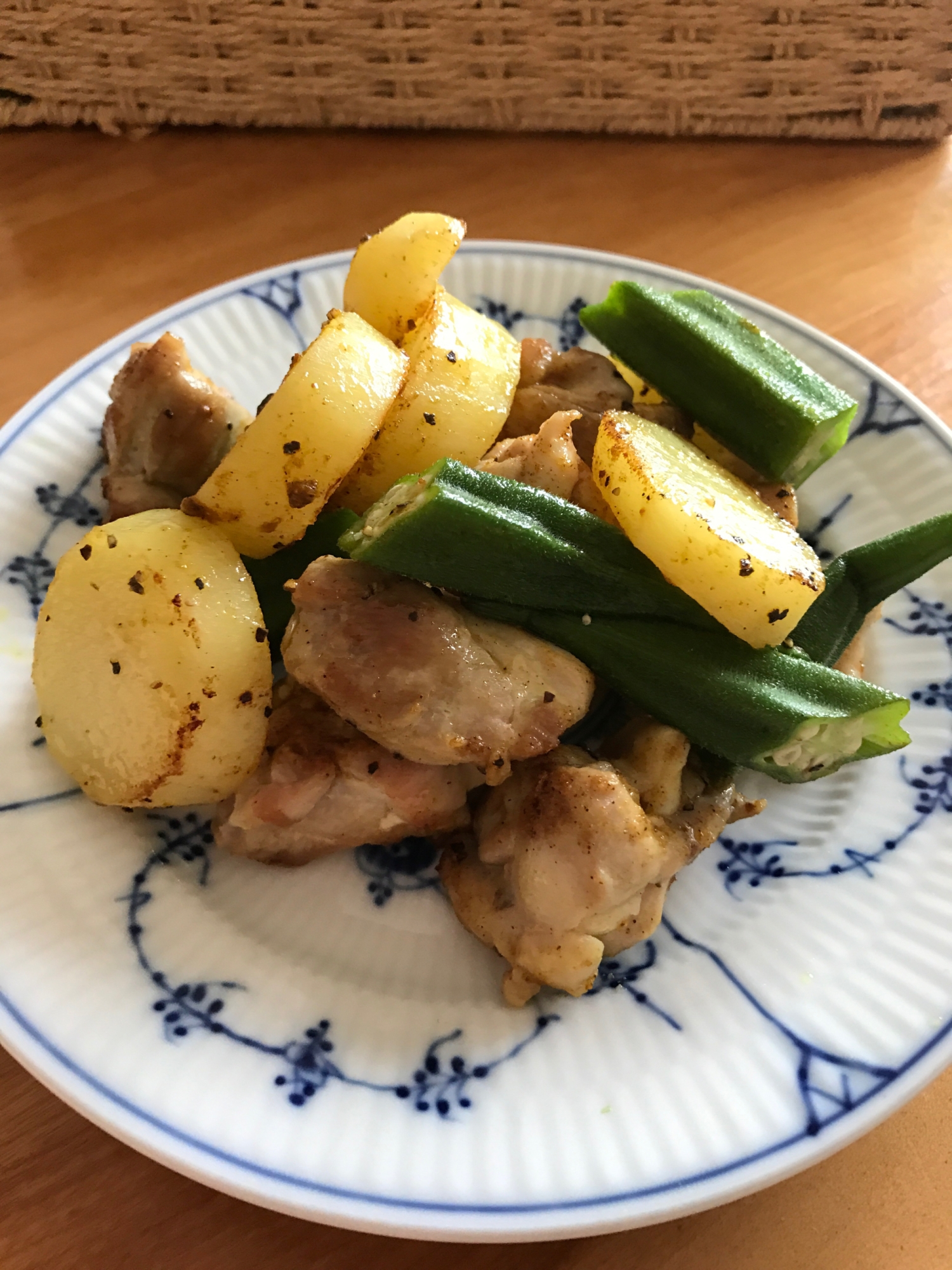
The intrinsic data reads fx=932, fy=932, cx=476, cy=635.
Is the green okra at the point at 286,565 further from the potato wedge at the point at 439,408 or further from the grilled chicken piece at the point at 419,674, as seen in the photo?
the grilled chicken piece at the point at 419,674

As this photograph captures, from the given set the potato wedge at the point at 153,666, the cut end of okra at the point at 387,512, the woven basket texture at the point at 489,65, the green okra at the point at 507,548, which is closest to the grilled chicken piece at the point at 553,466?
the green okra at the point at 507,548

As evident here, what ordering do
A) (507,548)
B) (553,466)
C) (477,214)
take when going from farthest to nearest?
(477,214)
(553,466)
(507,548)

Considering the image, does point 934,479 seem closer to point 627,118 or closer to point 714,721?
point 714,721

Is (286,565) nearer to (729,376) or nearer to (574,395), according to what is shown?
(574,395)

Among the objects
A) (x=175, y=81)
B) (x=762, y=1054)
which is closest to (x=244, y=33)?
(x=175, y=81)

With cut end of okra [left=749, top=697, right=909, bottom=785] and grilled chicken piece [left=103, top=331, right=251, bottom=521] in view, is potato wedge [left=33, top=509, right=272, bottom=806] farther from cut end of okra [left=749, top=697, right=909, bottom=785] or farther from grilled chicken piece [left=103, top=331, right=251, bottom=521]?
cut end of okra [left=749, top=697, right=909, bottom=785]

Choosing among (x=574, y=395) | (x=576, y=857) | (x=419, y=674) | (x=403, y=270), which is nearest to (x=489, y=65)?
(x=403, y=270)

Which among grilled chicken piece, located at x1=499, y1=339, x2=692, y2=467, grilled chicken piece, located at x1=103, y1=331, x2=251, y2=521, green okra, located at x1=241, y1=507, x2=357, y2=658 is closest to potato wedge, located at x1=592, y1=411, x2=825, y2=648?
grilled chicken piece, located at x1=499, y1=339, x2=692, y2=467
